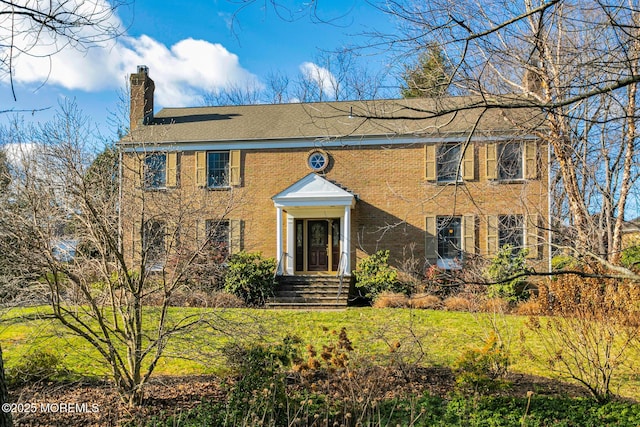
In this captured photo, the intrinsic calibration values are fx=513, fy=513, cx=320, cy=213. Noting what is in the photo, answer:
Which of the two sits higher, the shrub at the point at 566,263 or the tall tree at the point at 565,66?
the tall tree at the point at 565,66

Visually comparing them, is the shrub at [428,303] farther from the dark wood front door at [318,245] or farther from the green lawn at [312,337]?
the dark wood front door at [318,245]

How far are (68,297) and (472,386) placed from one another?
5.01m

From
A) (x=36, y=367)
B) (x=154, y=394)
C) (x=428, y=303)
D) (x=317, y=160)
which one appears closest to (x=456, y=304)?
(x=428, y=303)

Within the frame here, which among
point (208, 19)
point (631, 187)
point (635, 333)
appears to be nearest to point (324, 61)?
point (208, 19)

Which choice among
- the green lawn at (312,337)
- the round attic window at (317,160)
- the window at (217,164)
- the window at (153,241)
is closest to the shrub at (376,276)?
the green lawn at (312,337)

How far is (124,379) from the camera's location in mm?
6199

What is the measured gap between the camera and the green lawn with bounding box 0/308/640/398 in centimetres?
616

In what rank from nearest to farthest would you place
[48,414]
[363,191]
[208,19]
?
[208,19], [48,414], [363,191]

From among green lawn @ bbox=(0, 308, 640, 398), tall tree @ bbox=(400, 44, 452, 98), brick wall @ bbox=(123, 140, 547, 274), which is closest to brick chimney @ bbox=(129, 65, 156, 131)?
brick wall @ bbox=(123, 140, 547, 274)

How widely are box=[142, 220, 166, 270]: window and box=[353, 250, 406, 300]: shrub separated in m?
9.18

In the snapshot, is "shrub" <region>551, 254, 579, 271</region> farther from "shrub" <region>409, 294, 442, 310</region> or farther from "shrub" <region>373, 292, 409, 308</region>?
"shrub" <region>373, 292, 409, 308</region>

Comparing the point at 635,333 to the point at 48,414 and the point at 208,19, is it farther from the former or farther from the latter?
the point at 48,414

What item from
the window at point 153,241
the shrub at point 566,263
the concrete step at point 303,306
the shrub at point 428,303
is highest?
the window at point 153,241

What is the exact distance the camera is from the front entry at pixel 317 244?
59.0 feet
